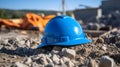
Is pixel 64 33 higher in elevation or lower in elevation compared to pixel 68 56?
higher

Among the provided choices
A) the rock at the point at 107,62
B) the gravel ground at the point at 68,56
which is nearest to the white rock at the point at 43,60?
the gravel ground at the point at 68,56

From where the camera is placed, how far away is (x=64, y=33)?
16.3ft

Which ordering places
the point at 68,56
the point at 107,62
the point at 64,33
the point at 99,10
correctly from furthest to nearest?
the point at 99,10 → the point at 64,33 → the point at 68,56 → the point at 107,62

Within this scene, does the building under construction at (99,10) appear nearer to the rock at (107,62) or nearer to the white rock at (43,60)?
the white rock at (43,60)

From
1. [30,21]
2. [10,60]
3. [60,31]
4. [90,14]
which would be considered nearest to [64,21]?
[60,31]

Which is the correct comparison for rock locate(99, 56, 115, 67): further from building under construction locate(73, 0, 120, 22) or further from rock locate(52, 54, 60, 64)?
building under construction locate(73, 0, 120, 22)

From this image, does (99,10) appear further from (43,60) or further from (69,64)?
(69,64)

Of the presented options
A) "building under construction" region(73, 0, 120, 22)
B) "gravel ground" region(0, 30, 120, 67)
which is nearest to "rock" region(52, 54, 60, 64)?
"gravel ground" region(0, 30, 120, 67)

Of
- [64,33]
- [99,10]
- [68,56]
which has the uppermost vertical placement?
[64,33]

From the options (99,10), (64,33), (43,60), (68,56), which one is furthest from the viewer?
(99,10)

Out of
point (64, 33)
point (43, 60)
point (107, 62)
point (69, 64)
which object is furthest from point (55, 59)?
point (64, 33)

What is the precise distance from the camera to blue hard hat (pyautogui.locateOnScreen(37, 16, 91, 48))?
4.93 metres

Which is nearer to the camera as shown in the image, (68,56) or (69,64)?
(69,64)

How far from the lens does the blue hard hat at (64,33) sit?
4.93 metres
